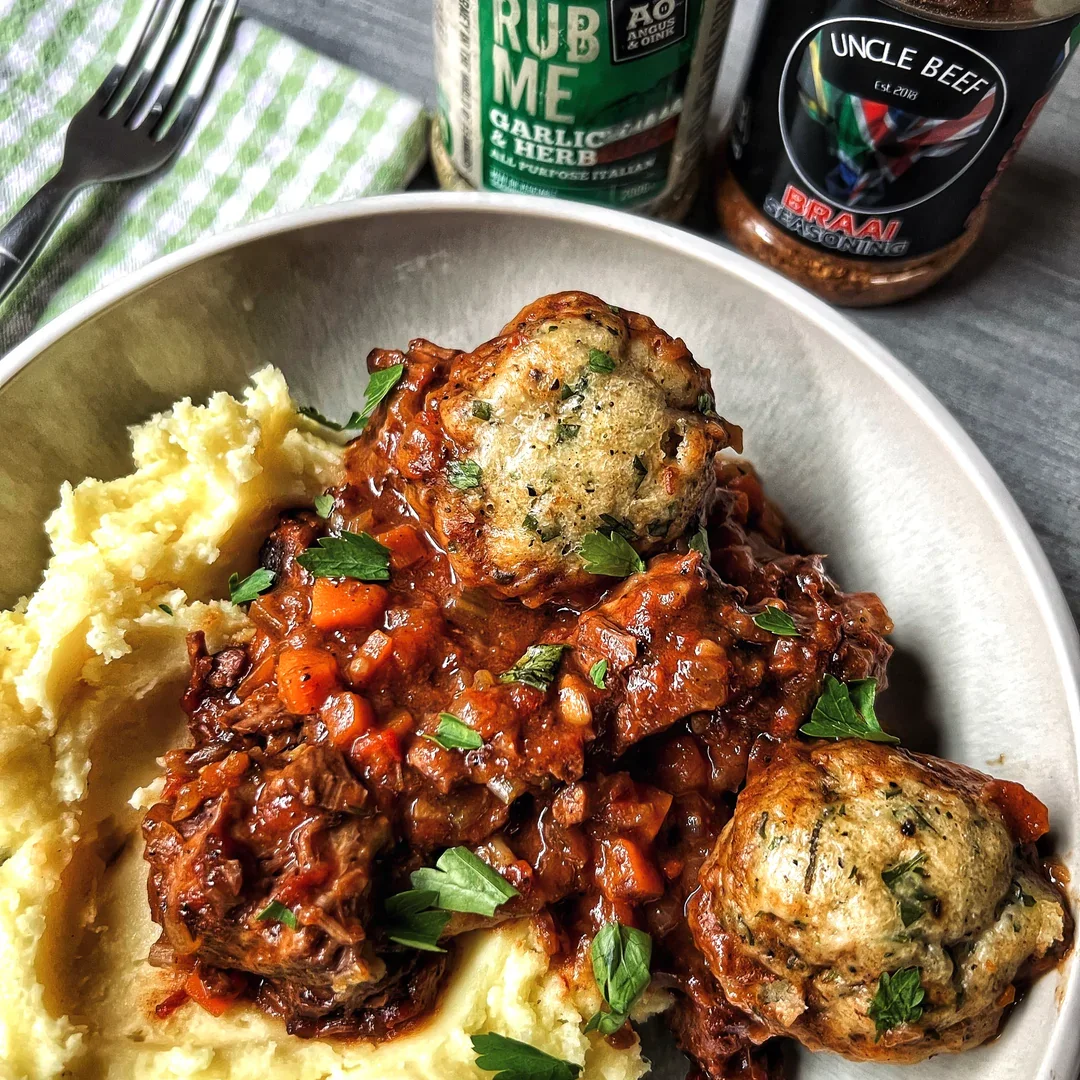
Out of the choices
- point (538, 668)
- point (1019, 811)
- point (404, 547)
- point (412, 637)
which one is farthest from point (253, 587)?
point (1019, 811)

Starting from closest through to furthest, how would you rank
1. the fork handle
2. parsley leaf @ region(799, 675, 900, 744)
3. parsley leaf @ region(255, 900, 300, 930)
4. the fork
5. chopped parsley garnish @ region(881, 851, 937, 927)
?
1. chopped parsley garnish @ region(881, 851, 937, 927)
2. parsley leaf @ region(255, 900, 300, 930)
3. parsley leaf @ region(799, 675, 900, 744)
4. the fork handle
5. the fork

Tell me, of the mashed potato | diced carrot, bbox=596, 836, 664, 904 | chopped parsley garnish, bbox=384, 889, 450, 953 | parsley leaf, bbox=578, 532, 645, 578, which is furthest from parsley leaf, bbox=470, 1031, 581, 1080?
parsley leaf, bbox=578, 532, 645, 578

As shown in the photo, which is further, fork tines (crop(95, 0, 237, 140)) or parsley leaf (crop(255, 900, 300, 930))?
fork tines (crop(95, 0, 237, 140))

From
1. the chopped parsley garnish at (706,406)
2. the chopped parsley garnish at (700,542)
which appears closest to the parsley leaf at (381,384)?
the chopped parsley garnish at (706,406)

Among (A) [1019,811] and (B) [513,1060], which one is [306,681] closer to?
(B) [513,1060]

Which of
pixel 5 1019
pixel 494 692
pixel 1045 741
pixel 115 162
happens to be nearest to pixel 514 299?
pixel 494 692

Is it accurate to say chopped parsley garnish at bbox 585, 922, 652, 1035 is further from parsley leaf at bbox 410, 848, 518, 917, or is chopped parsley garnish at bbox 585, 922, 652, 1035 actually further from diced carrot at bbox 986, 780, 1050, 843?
diced carrot at bbox 986, 780, 1050, 843
